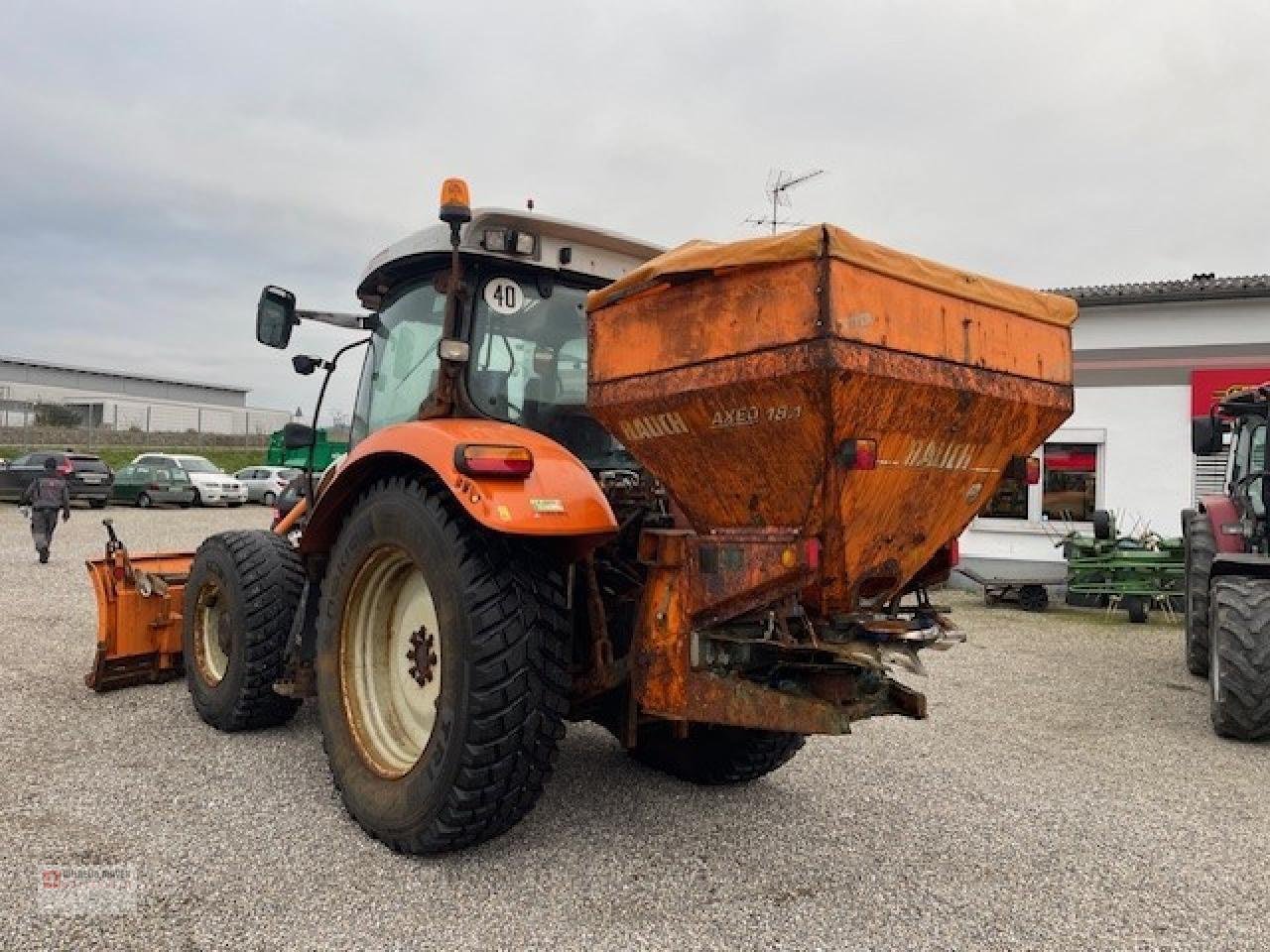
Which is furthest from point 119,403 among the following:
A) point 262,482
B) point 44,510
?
point 44,510

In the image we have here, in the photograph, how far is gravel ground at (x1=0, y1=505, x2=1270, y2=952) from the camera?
9.24 ft

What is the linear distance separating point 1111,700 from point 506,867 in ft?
16.2

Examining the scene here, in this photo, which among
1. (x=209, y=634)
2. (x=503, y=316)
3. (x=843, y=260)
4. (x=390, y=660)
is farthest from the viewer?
(x=209, y=634)

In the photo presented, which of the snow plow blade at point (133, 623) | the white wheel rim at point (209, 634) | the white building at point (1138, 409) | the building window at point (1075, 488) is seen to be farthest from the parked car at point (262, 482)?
the white wheel rim at point (209, 634)

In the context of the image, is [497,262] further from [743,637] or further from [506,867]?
[506,867]

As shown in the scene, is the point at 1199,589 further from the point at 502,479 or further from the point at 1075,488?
the point at 502,479

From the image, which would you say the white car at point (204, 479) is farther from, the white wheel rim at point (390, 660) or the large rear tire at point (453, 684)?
the large rear tire at point (453, 684)

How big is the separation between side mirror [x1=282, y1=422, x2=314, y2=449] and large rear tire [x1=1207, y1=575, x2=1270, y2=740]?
508 centimetres

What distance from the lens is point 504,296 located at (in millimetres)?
3855

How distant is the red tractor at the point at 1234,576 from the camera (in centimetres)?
530

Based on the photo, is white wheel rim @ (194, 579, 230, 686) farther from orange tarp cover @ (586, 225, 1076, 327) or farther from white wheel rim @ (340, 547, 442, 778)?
orange tarp cover @ (586, 225, 1076, 327)

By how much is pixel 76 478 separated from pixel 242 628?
69.4 feet

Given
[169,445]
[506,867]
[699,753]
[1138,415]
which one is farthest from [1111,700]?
[169,445]

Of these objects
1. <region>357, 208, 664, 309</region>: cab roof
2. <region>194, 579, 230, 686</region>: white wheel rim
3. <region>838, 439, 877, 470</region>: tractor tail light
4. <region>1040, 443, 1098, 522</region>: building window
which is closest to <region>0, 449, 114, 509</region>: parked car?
<region>194, 579, 230, 686</region>: white wheel rim
